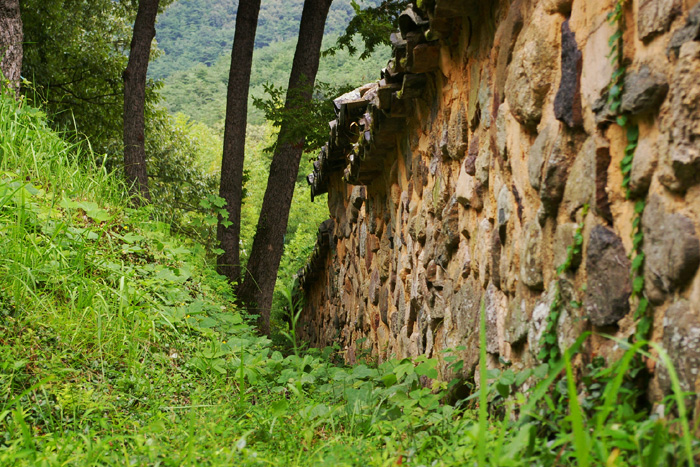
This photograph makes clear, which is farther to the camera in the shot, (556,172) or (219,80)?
(219,80)

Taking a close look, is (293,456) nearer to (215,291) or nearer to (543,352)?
(543,352)

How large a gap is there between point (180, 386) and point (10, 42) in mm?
3483

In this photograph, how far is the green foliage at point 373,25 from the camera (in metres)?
6.22

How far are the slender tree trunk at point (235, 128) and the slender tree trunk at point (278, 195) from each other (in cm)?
24

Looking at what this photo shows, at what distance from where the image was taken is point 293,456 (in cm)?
181

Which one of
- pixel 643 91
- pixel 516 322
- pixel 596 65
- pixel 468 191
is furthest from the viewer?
pixel 468 191

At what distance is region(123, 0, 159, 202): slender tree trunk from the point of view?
584cm

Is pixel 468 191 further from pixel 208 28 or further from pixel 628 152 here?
pixel 208 28

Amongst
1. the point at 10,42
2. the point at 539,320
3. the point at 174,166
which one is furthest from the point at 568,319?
the point at 174,166

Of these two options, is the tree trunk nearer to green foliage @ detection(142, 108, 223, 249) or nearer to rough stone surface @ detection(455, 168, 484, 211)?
rough stone surface @ detection(455, 168, 484, 211)

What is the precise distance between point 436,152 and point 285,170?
410cm

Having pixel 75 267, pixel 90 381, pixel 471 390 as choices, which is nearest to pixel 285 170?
pixel 75 267

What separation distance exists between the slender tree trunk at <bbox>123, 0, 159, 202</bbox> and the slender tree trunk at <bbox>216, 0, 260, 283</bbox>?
96 cm

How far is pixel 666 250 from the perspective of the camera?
1081mm
